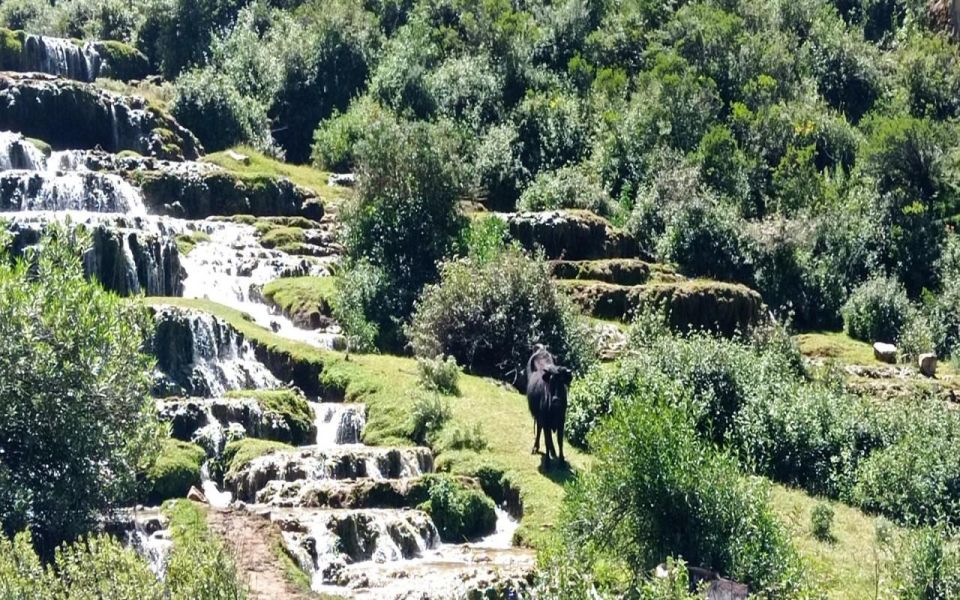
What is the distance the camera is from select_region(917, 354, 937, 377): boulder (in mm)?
48312

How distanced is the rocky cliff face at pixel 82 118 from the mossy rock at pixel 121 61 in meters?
11.7

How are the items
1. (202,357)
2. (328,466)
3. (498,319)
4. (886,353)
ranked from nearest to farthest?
(328,466), (202,357), (498,319), (886,353)

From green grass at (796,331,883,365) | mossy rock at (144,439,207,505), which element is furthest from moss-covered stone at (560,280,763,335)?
mossy rock at (144,439,207,505)

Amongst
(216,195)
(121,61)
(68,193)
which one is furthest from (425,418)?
(121,61)

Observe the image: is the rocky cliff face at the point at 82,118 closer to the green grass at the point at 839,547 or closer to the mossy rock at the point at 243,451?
the mossy rock at the point at 243,451

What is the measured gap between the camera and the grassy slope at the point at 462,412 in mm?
30219

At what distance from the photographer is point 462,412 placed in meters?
35.8

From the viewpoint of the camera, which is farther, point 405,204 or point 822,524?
point 405,204

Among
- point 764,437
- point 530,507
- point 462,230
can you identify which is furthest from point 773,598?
point 462,230

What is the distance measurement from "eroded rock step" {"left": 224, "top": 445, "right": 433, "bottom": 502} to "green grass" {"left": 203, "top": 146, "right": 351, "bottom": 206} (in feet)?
96.4

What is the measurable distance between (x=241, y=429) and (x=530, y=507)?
830 centimetres

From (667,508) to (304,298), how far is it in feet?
90.9

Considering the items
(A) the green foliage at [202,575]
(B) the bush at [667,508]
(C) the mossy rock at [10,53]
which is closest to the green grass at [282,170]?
(C) the mossy rock at [10,53]

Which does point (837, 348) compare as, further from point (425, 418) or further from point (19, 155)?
point (19, 155)
